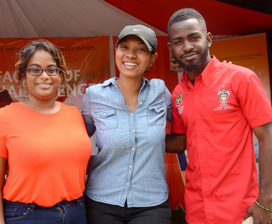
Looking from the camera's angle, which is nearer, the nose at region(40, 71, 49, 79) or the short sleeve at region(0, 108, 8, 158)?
the short sleeve at region(0, 108, 8, 158)

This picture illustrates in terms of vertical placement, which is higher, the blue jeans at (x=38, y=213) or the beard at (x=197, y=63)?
the beard at (x=197, y=63)

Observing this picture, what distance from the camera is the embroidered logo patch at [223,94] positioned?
1519 mm

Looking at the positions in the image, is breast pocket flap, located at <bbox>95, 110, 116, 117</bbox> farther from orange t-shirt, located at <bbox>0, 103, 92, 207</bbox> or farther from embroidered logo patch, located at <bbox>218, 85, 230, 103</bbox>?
embroidered logo patch, located at <bbox>218, 85, 230, 103</bbox>

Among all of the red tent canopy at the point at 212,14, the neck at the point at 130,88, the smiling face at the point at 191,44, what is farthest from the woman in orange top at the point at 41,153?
the red tent canopy at the point at 212,14

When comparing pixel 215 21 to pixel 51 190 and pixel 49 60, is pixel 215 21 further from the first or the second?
pixel 51 190

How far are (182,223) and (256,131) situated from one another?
2244 millimetres

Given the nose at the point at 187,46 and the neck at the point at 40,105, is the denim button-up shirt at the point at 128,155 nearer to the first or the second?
the neck at the point at 40,105

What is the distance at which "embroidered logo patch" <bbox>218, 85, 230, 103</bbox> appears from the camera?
1.52 m

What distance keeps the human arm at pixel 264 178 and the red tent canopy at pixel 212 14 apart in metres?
1.59

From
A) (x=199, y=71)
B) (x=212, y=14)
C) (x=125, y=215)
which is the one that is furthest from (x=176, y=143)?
(x=212, y=14)

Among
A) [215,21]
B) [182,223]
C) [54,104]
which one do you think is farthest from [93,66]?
[182,223]

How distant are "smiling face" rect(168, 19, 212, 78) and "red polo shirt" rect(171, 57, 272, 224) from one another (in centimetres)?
8

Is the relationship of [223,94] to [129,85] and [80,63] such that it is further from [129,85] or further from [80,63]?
[80,63]

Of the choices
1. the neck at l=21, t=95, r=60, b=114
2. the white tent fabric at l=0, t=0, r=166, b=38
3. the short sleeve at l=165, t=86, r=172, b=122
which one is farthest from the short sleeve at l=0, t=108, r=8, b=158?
the white tent fabric at l=0, t=0, r=166, b=38
